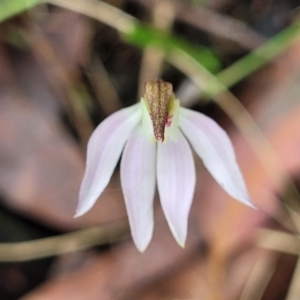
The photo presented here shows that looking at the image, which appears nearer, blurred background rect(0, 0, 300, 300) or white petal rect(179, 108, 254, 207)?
white petal rect(179, 108, 254, 207)

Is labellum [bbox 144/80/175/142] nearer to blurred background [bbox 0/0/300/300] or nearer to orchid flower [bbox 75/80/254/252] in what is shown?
orchid flower [bbox 75/80/254/252]

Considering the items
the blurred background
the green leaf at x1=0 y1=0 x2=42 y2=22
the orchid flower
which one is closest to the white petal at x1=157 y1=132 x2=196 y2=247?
the orchid flower

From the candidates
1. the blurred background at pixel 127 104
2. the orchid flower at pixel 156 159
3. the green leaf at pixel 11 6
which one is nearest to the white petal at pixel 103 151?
the orchid flower at pixel 156 159

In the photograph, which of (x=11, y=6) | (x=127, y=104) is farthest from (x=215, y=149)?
(x=11, y=6)

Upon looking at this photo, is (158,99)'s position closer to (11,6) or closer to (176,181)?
(176,181)

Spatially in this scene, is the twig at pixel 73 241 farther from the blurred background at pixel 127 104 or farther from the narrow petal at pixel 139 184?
the narrow petal at pixel 139 184

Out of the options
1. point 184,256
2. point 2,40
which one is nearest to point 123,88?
point 2,40
